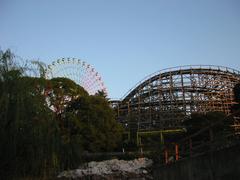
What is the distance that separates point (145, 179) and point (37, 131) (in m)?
10.4

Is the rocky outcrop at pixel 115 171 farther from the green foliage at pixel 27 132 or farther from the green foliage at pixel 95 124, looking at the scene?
the green foliage at pixel 27 132

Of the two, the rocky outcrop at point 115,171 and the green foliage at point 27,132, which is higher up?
the green foliage at point 27,132

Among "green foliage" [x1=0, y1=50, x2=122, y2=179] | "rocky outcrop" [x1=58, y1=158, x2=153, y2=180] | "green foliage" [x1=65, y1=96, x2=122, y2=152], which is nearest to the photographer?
"green foliage" [x1=0, y1=50, x2=122, y2=179]

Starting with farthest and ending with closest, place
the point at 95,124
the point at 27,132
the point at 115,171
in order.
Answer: the point at 95,124 → the point at 115,171 → the point at 27,132

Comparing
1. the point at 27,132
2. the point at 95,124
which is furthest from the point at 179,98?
the point at 27,132

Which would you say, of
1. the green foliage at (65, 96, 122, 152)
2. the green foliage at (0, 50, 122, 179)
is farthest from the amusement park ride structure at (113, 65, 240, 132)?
the green foliage at (0, 50, 122, 179)

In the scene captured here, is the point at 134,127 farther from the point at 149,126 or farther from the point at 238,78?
the point at 238,78

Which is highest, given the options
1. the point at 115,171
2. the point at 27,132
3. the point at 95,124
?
the point at 95,124

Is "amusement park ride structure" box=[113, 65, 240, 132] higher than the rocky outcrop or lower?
higher

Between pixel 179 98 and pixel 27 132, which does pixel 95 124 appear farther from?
pixel 27 132

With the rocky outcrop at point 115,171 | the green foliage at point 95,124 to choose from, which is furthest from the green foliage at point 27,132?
the green foliage at point 95,124

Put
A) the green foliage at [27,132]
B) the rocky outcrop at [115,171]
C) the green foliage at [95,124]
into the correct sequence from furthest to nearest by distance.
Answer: the green foliage at [95,124]
the rocky outcrop at [115,171]
the green foliage at [27,132]

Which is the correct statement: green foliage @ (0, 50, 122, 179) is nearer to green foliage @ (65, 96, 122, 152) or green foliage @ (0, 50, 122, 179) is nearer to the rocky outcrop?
the rocky outcrop

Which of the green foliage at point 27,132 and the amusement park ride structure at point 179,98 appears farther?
the amusement park ride structure at point 179,98
